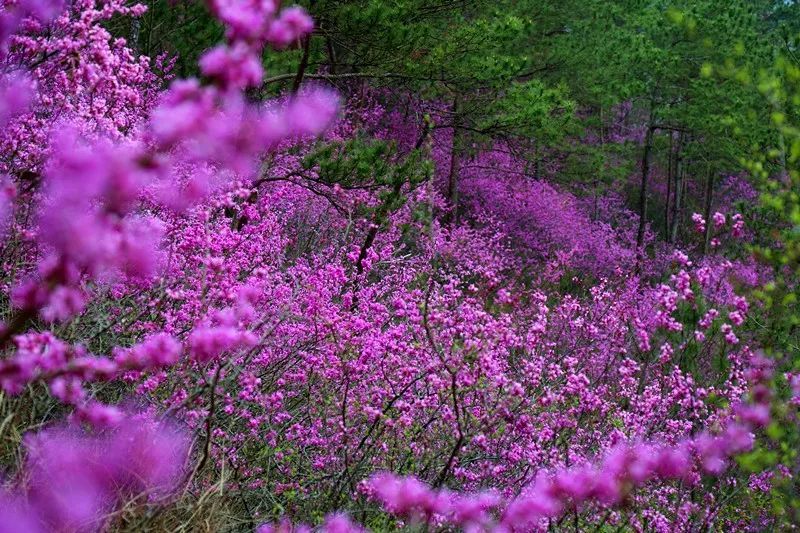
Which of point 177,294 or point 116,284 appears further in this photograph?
point 116,284

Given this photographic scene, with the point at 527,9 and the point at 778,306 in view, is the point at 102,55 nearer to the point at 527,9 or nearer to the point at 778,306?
the point at 778,306

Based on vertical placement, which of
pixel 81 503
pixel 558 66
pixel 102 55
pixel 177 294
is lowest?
pixel 81 503

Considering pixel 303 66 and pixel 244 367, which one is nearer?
pixel 244 367

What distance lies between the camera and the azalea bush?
1.47 metres

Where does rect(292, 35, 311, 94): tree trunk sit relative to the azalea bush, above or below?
above

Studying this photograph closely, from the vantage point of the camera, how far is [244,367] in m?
4.02

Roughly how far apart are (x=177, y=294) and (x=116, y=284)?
127cm

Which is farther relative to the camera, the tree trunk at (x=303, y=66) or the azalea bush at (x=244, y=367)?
the tree trunk at (x=303, y=66)

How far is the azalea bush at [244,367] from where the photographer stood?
4.83 ft

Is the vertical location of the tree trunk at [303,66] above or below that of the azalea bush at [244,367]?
above

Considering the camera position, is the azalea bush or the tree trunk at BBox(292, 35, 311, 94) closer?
the azalea bush

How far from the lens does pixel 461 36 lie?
29.8ft

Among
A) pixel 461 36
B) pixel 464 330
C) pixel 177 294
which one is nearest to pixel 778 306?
pixel 464 330

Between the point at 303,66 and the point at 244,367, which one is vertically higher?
the point at 303,66
